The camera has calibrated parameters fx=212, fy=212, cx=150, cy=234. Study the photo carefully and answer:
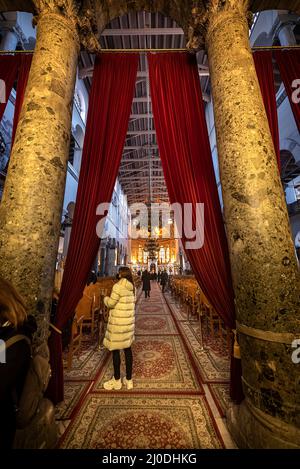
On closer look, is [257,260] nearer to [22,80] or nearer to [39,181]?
[39,181]

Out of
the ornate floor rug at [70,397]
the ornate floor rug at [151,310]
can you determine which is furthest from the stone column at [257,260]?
the ornate floor rug at [151,310]

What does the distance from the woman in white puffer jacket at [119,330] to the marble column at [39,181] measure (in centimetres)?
101

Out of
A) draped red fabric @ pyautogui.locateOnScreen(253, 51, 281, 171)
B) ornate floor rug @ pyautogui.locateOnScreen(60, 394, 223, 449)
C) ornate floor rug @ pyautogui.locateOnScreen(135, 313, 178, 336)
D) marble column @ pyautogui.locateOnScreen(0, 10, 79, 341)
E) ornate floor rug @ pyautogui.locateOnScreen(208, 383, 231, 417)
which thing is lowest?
ornate floor rug @ pyautogui.locateOnScreen(60, 394, 223, 449)

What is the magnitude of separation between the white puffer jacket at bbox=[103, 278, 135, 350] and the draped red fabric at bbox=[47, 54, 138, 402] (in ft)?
2.08

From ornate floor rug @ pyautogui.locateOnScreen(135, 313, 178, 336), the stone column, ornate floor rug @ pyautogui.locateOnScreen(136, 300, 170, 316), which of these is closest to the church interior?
the stone column

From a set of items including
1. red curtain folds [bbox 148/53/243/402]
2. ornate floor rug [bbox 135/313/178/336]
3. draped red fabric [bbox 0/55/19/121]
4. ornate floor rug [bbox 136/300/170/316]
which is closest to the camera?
red curtain folds [bbox 148/53/243/402]

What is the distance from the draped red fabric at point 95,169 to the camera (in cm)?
233

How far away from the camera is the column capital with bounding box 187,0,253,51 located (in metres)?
2.71

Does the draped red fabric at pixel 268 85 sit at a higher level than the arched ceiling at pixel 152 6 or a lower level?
lower

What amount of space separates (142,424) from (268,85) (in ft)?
15.0

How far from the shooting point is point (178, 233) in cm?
271

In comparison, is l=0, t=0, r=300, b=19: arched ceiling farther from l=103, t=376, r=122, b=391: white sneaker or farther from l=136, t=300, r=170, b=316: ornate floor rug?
l=136, t=300, r=170, b=316: ornate floor rug

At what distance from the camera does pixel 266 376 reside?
5.40 feet

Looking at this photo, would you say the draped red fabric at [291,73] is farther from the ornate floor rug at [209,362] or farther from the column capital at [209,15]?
the ornate floor rug at [209,362]
